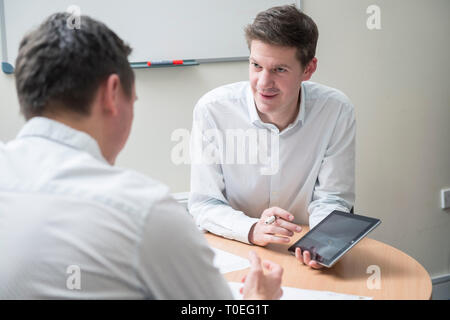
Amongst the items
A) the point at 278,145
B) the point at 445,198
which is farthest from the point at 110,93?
the point at 445,198

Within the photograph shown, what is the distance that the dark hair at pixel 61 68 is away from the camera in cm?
77

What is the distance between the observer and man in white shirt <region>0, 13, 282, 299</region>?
637mm

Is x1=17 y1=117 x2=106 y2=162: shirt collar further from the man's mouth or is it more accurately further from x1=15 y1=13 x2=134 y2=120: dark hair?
the man's mouth

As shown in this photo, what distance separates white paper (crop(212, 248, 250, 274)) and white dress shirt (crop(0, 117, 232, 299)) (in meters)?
0.54

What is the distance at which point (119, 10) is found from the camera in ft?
6.47

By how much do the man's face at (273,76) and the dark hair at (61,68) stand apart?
846mm

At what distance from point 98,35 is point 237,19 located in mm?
1397

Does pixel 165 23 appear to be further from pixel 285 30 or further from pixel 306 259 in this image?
pixel 306 259

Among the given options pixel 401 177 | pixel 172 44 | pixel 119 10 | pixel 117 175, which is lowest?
pixel 401 177

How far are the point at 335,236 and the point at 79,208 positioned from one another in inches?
31.5

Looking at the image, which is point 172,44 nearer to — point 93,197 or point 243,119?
point 243,119
